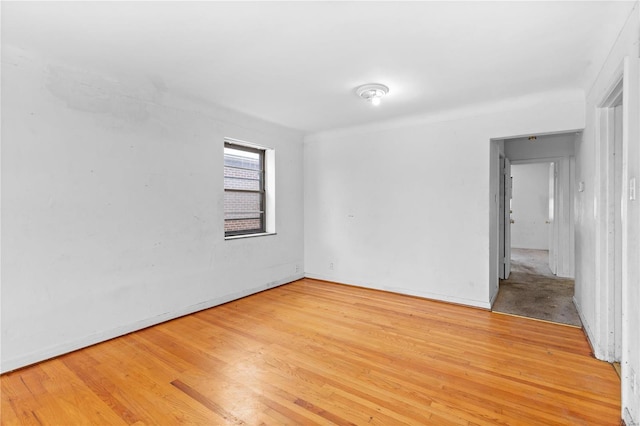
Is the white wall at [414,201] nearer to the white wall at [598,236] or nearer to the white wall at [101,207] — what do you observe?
the white wall at [598,236]

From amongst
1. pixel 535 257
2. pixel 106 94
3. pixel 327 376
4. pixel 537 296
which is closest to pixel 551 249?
pixel 535 257

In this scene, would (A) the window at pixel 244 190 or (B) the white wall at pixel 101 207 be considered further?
(A) the window at pixel 244 190

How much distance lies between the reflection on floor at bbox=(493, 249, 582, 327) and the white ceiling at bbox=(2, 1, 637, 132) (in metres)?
2.50

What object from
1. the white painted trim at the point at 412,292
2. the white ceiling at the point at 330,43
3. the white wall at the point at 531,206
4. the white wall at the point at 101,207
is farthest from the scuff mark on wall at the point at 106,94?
the white wall at the point at 531,206

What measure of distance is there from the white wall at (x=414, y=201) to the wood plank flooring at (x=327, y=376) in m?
0.86

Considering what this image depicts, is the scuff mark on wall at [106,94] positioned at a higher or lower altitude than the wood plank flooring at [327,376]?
higher

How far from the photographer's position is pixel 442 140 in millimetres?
4145

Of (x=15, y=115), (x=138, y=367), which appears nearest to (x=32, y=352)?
(x=138, y=367)

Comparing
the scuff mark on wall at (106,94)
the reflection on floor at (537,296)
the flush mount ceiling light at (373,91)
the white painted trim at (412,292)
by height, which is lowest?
the reflection on floor at (537,296)

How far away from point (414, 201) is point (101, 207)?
12.2 ft

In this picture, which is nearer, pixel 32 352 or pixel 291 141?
pixel 32 352

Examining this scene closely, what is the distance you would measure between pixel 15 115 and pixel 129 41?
1.12 m

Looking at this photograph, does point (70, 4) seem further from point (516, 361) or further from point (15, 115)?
point (516, 361)

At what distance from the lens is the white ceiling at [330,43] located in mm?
1962
